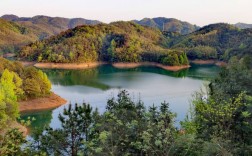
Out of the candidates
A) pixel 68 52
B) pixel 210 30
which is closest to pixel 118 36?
pixel 68 52

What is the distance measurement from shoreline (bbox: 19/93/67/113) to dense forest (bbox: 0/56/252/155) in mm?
22248

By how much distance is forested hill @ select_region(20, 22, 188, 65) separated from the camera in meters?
82.5

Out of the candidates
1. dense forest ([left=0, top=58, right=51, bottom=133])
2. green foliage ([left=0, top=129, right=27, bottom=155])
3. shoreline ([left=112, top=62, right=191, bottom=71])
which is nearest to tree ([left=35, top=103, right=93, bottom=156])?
green foliage ([left=0, top=129, right=27, bottom=155])

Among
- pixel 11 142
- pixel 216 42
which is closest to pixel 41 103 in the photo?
pixel 11 142

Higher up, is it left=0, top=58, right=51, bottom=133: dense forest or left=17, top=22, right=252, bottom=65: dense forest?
left=17, top=22, right=252, bottom=65: dense forest

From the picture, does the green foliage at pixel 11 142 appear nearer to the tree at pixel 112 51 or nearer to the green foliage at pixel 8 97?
the green foliage at pixel 8 97

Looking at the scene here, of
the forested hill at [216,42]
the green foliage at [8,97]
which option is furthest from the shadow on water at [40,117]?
the forested hill at [216,42]

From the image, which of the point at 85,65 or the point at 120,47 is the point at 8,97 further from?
the point at 120,47

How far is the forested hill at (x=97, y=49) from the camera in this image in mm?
82500

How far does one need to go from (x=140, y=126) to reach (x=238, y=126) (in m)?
3.75

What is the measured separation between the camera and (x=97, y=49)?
9581 centimetres

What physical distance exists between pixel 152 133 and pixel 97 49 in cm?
8769

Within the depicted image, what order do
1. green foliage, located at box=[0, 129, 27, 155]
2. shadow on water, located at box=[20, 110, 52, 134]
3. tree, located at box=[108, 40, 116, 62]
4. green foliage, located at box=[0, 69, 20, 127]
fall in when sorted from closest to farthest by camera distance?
green foliage, located at box=[0, 129, 27, 155] < green foliage, located at box=[0, 69, 20, 127] < shadow on water, located at box=[20, 110, 52, 134] < tree, located at box=[108, 40, 116, 62]

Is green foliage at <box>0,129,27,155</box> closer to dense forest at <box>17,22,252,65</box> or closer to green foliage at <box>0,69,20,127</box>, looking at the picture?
green foliage at <box>0,69,20,127</box>
